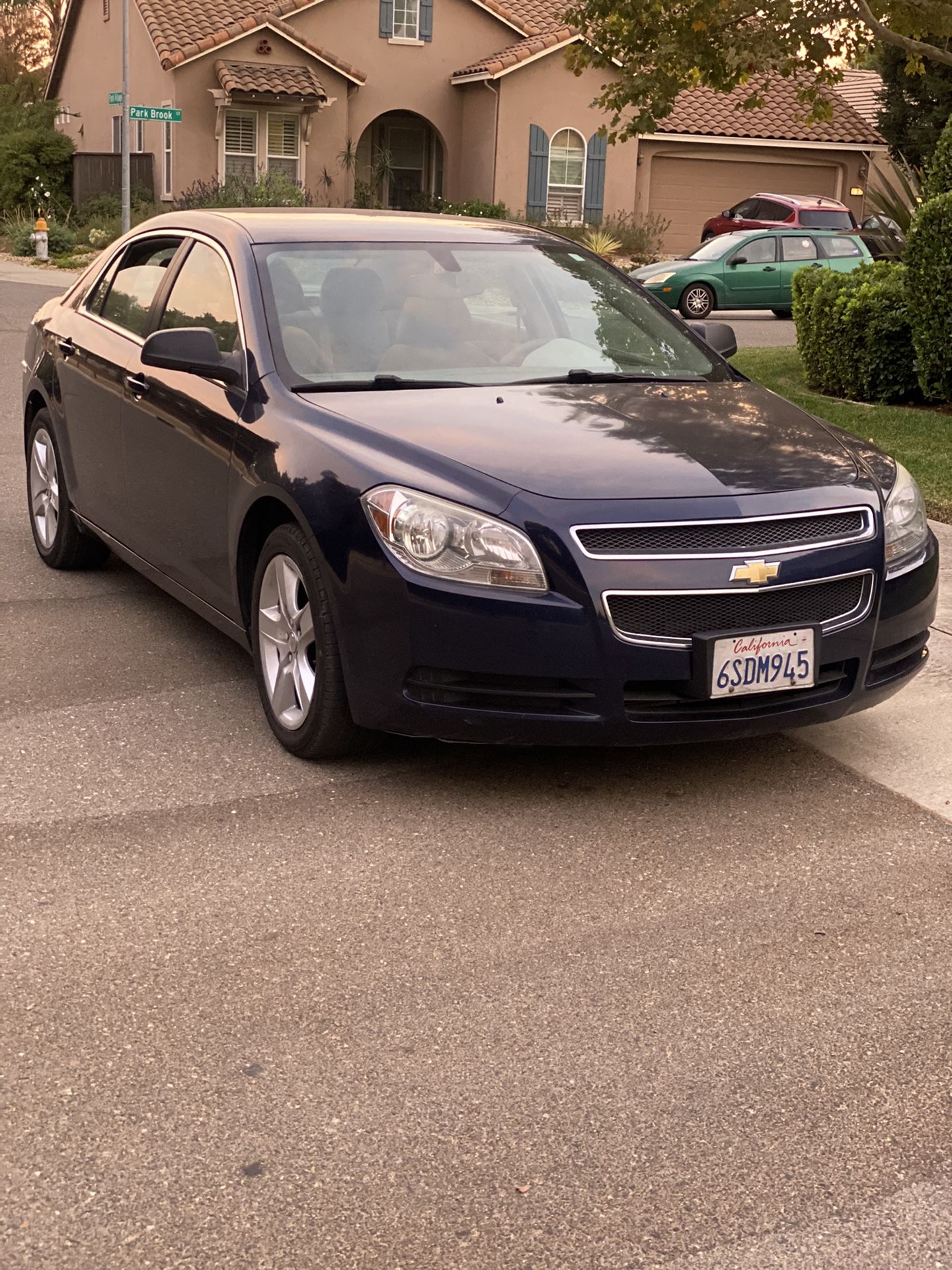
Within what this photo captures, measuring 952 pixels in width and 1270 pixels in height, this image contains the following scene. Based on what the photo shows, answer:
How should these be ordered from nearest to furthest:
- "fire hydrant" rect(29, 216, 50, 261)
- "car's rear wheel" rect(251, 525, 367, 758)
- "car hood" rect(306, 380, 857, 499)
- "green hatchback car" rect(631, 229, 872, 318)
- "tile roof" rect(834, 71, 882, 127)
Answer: "car hood" rect(306, 380, 857, 499) < "car's rear wheel" rect(251, 525, 367, 758) < "green hatchback car" rect(631, 229, 872, 318) < "fire hydrant" rect(29, 216, 50, 261) < "tile roof" rect(834, 71, 882, 127)

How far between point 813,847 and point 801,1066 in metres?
1.20

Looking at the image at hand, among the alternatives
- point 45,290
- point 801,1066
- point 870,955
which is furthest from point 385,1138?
point 45,290

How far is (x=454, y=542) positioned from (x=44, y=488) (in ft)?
11.8

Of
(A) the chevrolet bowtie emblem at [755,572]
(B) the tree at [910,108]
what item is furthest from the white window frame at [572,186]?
(A) the chevrolet bowtie emblem at [755,572]

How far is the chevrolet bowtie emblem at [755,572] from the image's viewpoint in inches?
175

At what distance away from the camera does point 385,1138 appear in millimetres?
3062

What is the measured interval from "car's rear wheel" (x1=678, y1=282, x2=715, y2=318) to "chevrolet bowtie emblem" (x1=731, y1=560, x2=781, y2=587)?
833 inches

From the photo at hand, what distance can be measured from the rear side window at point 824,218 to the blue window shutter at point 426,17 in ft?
37.0

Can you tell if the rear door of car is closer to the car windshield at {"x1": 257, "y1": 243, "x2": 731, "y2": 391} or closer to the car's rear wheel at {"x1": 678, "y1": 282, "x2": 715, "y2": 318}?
the car windshield at {"x1": 257, "y1": 243, "x2": 731, "y2": 391}

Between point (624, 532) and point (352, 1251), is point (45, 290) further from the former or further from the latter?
point (352, 1251)

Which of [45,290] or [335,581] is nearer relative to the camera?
[335,581]

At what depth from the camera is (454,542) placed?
4.49m

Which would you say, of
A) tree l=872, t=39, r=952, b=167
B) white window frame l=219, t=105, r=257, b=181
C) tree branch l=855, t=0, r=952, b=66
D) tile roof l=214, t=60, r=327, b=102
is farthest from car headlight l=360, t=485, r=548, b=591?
white window frame l=219, t=105, r=257, b=181

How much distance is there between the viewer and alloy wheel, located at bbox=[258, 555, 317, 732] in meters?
4.96
